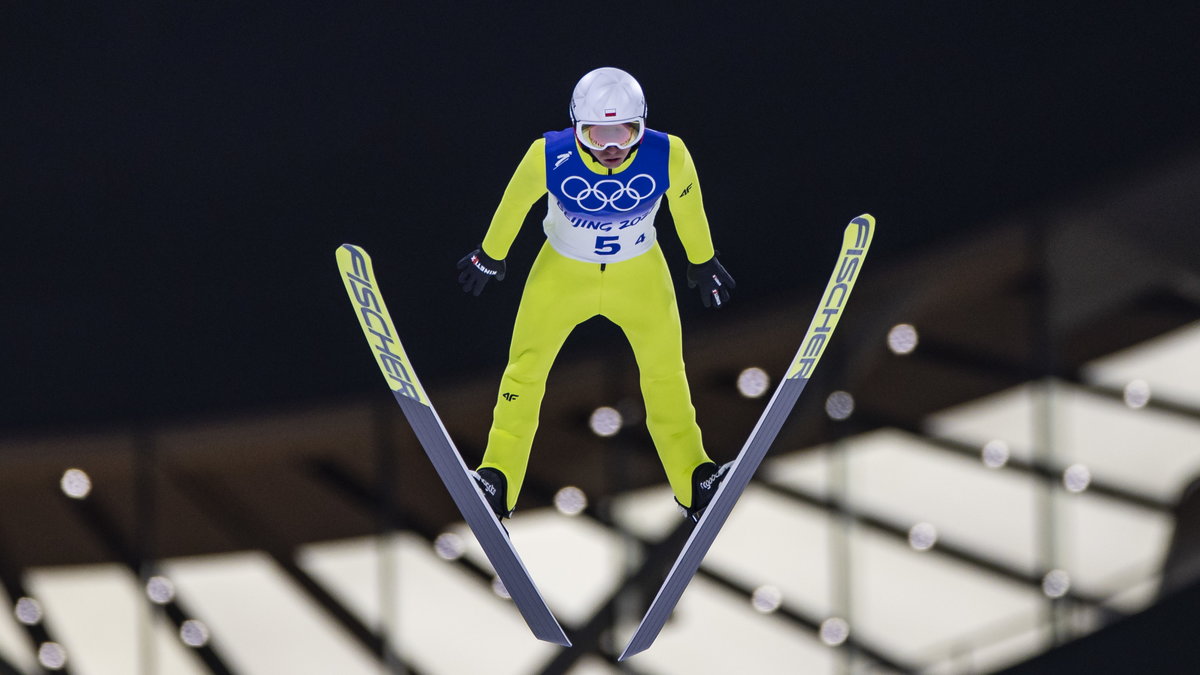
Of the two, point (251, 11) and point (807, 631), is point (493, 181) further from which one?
point (807, 631)

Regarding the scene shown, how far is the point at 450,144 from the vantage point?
34.5ft

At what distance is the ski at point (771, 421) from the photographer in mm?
5484

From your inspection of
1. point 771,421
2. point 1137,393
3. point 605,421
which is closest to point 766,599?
point 605,421

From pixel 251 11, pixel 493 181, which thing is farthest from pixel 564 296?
pixel 251 11

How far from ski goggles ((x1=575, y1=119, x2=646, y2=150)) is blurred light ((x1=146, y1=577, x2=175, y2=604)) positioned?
7.52 metres

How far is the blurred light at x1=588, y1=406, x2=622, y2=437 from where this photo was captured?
11.1m

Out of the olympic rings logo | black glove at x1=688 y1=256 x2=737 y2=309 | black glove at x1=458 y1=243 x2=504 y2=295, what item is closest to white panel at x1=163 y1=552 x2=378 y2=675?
black glove at x1=458 y1=243 x2=504 y2=295

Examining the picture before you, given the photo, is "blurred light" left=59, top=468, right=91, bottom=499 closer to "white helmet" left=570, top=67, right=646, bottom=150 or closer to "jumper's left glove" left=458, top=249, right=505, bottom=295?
"jumper's left glove" left=458, top=249, right=505, bottom=295

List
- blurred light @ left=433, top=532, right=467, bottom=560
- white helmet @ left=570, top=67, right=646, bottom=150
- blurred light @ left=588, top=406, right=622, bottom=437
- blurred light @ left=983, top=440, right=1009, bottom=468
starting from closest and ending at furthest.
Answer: white helmet @ left=570, top=67, right=646, bottom=150
blurred light @ left=983, top=440, right=1009, bottom=468
blurred light @ left=588, top=406, right=622, bottom=437
blurred light @ left=433, top=532, right=467, bottom=560

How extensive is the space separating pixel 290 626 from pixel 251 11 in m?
4.35

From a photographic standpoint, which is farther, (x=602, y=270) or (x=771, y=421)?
(x=771, y=421)

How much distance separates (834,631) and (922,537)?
90 centimetres

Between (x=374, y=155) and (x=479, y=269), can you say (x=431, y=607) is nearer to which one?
(x=374, y=155)

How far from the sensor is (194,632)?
11.3 meters
